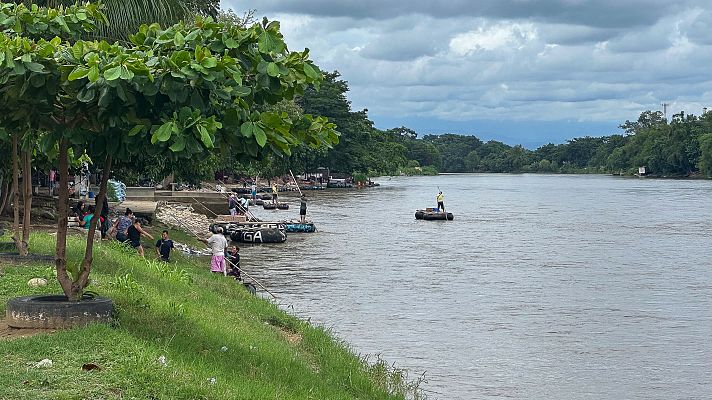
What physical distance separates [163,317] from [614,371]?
9.71 m

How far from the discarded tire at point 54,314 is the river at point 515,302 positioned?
6.80 m

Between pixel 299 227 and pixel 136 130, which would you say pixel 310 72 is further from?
pixel 299 227

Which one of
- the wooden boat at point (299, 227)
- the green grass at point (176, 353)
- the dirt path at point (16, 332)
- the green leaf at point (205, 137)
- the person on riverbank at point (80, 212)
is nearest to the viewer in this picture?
the green grass at point (176, 353)

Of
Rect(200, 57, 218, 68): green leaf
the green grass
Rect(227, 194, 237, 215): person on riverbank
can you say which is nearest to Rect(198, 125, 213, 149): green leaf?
Rect(200, 57, 218, 68): green leaf

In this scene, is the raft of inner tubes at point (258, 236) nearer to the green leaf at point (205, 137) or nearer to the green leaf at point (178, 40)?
the green leaf at point (178, 40)

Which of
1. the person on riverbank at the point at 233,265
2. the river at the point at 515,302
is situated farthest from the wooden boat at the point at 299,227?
the person on riverbank at the point at 233,265

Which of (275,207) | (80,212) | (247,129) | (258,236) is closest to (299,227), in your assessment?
(258,236)

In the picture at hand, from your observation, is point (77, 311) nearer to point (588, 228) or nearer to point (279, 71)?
point (279, 71)

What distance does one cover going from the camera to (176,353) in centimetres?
1003

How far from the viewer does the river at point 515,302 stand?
57.2ft

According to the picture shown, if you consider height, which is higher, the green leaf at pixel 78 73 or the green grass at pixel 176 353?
the green leaf at pixel 78 73

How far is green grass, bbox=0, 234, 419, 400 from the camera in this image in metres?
8.44

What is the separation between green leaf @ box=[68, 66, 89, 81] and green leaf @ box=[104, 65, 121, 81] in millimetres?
278

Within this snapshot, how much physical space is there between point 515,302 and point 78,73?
1864 cm
